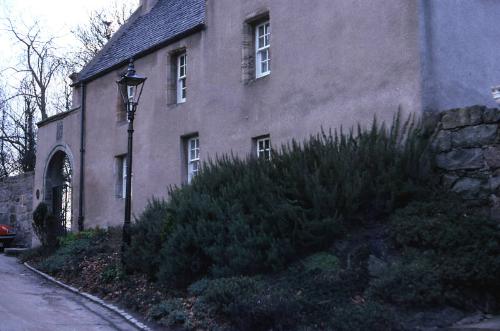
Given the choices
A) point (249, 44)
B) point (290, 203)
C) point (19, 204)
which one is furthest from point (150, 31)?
point (290, 203)

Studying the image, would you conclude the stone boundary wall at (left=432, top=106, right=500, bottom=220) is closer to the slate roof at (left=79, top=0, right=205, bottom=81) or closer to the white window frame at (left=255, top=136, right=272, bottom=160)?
the white window frame at (left=255, top=136, right=272, bottom=160)

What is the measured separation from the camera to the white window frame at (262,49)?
51.4 feet

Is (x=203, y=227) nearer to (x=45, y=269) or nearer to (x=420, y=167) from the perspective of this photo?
(x=420, y=167)

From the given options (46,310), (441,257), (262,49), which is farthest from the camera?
(262,49)

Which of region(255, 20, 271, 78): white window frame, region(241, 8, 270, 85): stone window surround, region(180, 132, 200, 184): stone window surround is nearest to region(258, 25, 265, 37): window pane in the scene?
region(255, 20, 271, 78): white window frame

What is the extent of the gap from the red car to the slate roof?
664cm

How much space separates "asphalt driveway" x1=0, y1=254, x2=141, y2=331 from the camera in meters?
9.95

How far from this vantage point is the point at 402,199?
35.3 ft

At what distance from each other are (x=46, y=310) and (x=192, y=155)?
731 centimetres

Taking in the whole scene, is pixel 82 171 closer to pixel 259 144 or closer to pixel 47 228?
pixel 47 228

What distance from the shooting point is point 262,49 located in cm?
1577

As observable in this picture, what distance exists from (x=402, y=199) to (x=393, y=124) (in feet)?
5.77

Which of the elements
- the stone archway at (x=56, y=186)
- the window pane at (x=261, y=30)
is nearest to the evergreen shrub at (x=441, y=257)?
the window pane at (x=261, y=30)

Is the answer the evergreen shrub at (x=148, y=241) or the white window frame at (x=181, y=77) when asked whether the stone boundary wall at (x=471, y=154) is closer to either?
the evergreen shrub at (x=148, y=241)
